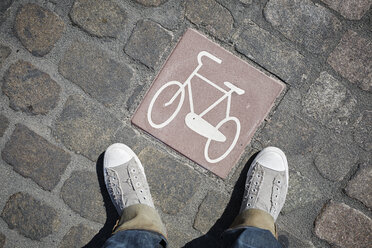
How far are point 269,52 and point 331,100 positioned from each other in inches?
24.2

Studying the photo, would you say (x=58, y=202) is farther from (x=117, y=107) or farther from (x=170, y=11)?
(x=170, y=11)

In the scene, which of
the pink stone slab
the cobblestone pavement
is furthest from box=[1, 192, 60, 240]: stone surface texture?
the pink stone slab

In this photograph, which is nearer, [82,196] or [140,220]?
[140,220]

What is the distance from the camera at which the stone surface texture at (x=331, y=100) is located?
2479 mm

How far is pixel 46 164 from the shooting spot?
248cm

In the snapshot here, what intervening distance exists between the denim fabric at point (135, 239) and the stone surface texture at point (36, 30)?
151 cm

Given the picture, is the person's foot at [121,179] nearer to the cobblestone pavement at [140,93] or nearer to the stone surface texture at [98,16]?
the cobblestone pavement at [140,93]

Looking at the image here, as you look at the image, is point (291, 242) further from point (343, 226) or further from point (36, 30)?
point (36, 30)

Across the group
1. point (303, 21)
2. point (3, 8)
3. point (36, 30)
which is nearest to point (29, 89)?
point (36, 30)

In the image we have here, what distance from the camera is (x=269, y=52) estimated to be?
98.2 inches

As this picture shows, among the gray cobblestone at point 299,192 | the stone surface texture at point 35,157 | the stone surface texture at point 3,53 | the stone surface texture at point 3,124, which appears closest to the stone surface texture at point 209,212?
the gray cobblestone at point 299,192

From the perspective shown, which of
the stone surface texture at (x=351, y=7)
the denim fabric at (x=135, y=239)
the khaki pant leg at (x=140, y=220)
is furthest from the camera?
the stone surface texture at (x=351, y=7)

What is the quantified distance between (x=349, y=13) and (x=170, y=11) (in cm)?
141

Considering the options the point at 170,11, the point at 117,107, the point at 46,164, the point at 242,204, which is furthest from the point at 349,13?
the point at 46,164
